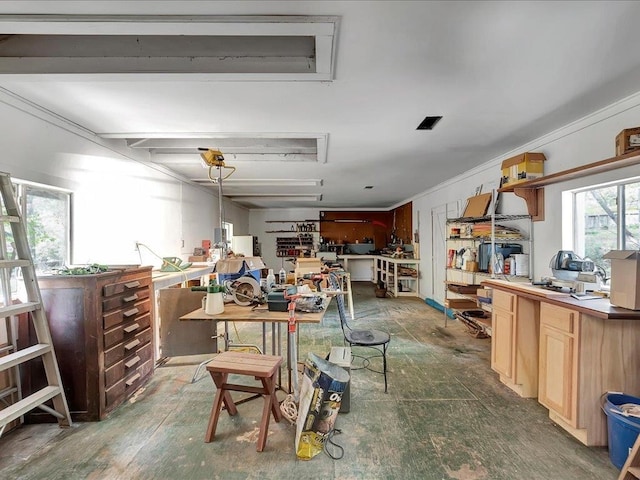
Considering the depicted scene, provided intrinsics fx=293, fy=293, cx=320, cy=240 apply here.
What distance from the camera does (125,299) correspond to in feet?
8.63

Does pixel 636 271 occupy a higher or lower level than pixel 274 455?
higher

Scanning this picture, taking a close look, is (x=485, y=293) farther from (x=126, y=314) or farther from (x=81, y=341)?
(x=81, y=341)

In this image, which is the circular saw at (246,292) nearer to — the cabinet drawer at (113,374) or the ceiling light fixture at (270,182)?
the cabinet drawer at (113,374)

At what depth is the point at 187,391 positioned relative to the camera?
9.27 feet

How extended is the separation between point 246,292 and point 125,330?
110 cm

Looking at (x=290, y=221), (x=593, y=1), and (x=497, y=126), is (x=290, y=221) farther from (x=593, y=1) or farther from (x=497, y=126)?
(x=593, y=1)

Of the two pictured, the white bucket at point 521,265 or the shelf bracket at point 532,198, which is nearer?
the shelf bracket at point 532,198

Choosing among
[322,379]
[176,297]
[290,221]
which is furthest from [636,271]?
[290,221]

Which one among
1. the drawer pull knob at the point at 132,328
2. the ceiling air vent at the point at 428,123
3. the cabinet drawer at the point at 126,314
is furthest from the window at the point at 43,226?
the ceiling air vent at the point at 428,123

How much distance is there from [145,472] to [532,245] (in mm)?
4127

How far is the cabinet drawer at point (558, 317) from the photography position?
212 cm

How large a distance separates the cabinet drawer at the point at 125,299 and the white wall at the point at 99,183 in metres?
0.60

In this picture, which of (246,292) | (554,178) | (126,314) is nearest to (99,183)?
(126,314)

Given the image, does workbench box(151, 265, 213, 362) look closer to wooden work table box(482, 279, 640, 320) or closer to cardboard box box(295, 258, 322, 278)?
cardboard box box(295, 258, 322, 278)
